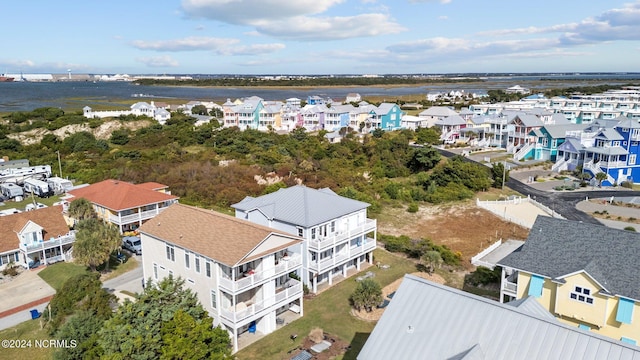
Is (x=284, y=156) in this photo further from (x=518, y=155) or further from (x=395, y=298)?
(x=395, y=298)

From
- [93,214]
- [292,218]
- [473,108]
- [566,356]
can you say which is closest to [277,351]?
[292,218]

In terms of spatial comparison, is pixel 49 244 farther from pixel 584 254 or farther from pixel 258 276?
pixel 584 254

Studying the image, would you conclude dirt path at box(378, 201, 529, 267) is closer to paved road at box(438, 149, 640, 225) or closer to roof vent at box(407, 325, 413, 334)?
paved road at box(438, 149, 640, 225)

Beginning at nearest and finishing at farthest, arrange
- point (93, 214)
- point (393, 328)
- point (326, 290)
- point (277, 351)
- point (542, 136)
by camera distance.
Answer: point (393, 328) → point (277, 351) → point (326, 290) → point (93, 214) → point (542, 136)

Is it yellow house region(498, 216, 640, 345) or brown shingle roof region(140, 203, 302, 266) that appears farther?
brown shingle roof region(140, 203, 302, 266)

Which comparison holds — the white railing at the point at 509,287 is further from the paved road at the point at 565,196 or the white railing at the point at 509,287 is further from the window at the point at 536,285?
the paved road at the point at 565,196

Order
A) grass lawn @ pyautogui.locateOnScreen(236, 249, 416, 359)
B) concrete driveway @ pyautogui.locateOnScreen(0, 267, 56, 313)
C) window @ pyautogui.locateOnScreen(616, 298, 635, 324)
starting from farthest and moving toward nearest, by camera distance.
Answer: concrete driveway @ pyautogui.locateOnScreen(0, 267, 56, 313) < grass lawn @ pyautogui.locateOnScreen(236, 249, 416, 359) < window @ pyautogui.locateOnScreen(616, 298, 635, 324)

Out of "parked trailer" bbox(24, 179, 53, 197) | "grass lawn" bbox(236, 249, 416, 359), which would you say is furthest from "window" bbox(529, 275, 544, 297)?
"parked trailer" bbox(24, 179, 53, 197)

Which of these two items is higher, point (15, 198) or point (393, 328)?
point (393, 328)
